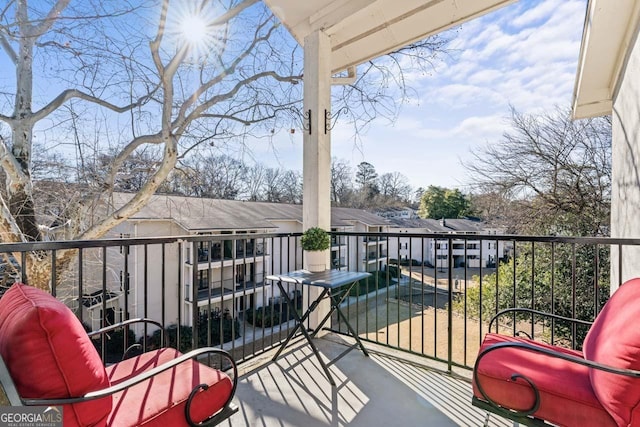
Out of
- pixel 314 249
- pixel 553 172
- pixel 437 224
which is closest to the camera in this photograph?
pixel 314 249

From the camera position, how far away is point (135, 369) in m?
1.57

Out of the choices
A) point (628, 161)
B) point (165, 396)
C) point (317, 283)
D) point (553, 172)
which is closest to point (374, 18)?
point (317, 283)

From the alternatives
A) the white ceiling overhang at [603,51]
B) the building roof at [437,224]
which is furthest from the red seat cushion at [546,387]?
the building roof at [437,224]

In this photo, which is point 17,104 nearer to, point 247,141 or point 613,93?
point 247,141

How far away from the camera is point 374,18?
3.15 meters

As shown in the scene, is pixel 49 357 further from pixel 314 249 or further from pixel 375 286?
pixel 375 286

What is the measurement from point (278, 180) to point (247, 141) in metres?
3.83

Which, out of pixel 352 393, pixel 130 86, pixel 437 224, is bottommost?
pixel 352 393

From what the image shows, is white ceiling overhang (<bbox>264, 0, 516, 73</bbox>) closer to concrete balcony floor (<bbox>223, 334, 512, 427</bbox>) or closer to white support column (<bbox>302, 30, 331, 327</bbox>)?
white support column (<bbox>302, 30, 331, 327</bbox>)

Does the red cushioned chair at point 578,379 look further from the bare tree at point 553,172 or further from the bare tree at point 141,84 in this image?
the bare tree at point 553,172

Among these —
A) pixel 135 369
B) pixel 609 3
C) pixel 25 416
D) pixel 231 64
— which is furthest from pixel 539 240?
pixel 231 64

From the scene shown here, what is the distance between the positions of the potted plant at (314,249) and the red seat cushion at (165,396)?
4.53 feet

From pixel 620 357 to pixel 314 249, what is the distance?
205 centimetres

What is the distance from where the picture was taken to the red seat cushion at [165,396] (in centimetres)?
124
